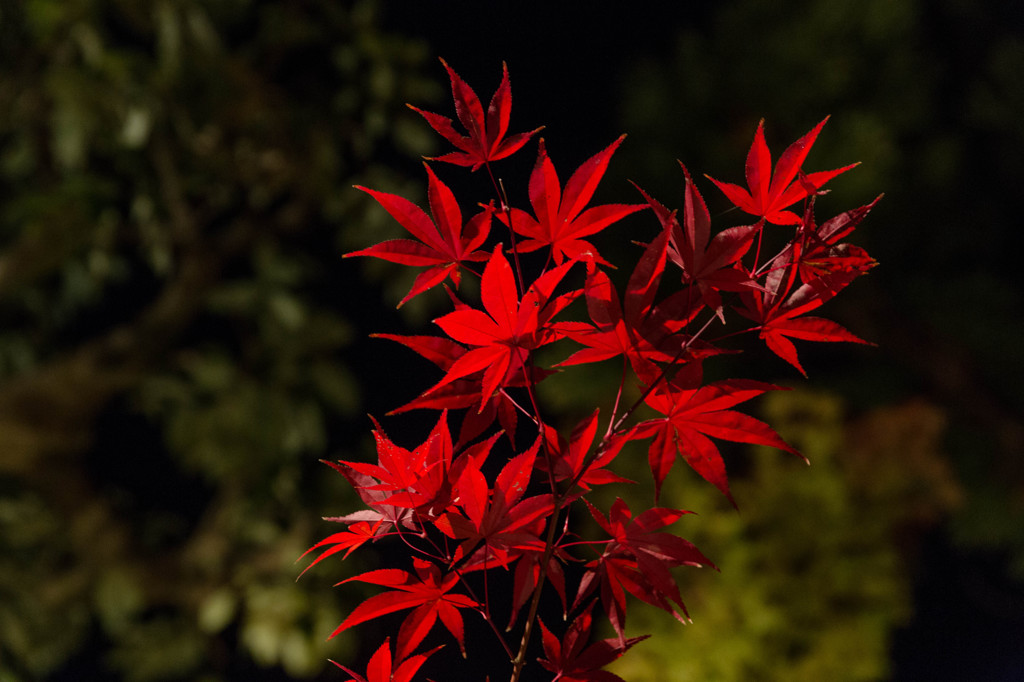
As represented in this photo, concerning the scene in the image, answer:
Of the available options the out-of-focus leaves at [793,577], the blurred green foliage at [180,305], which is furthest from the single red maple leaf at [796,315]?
the blurred green foliage at [180,305]

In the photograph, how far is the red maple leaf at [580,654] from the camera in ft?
0.83

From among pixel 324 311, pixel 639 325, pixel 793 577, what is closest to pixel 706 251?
pixel 639 325

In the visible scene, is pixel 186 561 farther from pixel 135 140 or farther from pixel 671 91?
pixel 671 91

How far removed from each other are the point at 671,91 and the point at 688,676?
834mm

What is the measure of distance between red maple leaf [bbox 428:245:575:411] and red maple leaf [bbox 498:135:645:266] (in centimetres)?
2

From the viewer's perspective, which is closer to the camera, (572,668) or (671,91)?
(572,668)

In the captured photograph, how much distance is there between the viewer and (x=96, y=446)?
1.21 meters

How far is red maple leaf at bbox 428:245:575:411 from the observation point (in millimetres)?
224

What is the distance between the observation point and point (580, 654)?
10.3 inches

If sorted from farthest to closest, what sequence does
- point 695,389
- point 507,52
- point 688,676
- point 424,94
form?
point 507,52, point 424,94, point 688,676, point 695,389

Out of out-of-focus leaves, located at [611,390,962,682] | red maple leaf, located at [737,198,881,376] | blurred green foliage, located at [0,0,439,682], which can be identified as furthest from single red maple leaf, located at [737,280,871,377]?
blurred green foliage, located at [0,0,439,682]

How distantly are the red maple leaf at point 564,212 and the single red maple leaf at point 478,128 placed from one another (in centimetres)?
2

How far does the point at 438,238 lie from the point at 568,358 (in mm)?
65

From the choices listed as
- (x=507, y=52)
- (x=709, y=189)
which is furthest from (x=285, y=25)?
(x=709, y=189)
